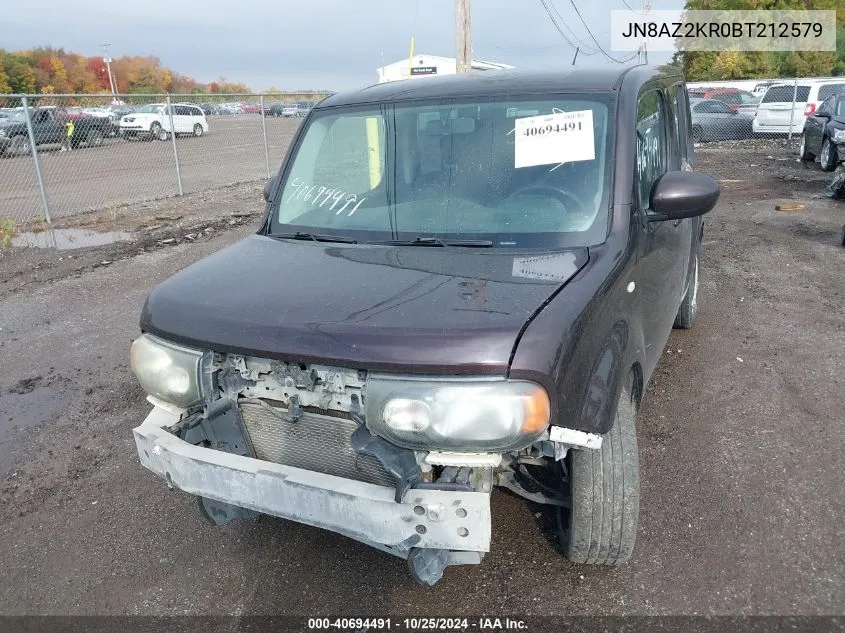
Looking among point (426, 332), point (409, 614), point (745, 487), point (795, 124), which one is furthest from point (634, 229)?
point (795, 124)

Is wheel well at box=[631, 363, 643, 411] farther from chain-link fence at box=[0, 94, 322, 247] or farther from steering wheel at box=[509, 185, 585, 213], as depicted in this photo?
chain-link fence at box=[0, 94, 322, 247]

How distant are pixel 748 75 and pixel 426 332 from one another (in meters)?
45.2

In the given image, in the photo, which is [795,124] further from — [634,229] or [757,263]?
[634,229]

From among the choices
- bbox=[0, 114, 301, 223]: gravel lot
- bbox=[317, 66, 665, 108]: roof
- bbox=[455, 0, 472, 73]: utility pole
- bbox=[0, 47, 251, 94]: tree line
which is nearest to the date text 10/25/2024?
bbox=[317, 66, 665, 108]: roof

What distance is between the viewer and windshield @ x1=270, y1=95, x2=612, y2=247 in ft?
9.11

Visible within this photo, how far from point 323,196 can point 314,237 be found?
1.04 feet

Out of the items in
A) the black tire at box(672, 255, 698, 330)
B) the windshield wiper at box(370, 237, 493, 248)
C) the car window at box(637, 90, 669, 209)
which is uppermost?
the car window at box(637, 90, 669, 209)

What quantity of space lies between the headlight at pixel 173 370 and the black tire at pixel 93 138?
11454 mm

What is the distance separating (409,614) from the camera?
254 centimetres

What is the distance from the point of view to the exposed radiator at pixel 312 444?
2.27 metres

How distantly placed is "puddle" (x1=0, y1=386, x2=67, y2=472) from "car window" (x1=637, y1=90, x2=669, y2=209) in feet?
12.1

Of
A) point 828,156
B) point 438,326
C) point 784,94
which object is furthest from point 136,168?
point 784,94

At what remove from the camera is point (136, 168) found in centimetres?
1370

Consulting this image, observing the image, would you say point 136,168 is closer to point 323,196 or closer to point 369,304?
point 323,196
